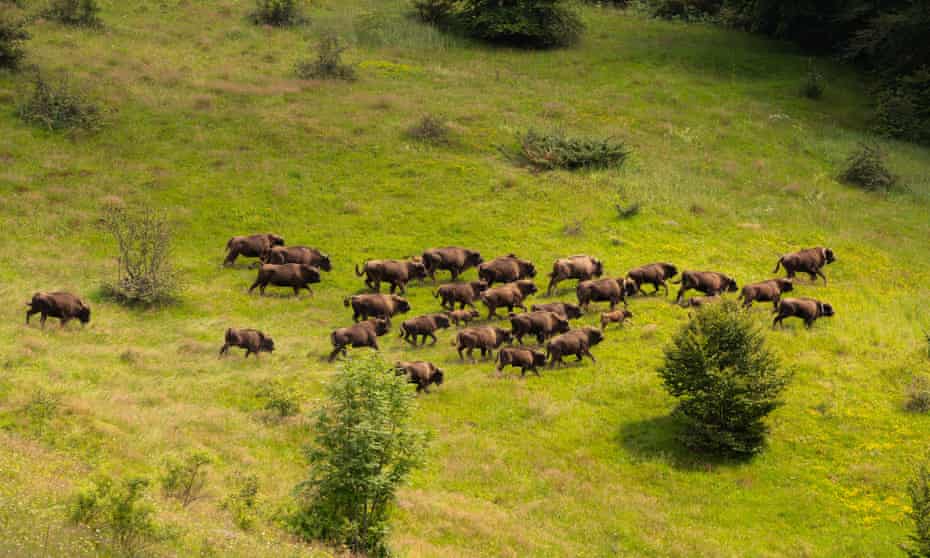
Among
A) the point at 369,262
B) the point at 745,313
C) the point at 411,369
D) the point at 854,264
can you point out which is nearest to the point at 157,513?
the point at 411,369

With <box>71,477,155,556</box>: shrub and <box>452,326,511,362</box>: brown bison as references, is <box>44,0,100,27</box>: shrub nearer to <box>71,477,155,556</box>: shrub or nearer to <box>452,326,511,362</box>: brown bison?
<box>452,326,511,362</box>: brown bison

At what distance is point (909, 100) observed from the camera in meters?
64.8

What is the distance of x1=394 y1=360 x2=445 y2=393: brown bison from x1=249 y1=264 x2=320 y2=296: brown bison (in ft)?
32.1

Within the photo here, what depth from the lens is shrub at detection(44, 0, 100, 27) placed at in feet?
220

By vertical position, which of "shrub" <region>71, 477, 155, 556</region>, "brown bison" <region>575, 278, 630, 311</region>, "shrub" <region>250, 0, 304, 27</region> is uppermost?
"shrub" <region>250, 0, 304, 27</region>

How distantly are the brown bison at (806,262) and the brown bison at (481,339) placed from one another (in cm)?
1468

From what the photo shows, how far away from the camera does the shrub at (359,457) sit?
59.2 feet

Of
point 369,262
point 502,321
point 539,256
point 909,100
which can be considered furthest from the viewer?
point 909,100

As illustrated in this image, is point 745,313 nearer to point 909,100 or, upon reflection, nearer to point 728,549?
point 728,549

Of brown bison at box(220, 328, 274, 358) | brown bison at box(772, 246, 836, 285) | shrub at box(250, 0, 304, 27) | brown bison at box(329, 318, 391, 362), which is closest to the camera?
brown bison at box(220, 328, 274, 358)

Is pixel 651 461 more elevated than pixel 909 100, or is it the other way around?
pixel 909 100

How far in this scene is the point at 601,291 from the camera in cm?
3478

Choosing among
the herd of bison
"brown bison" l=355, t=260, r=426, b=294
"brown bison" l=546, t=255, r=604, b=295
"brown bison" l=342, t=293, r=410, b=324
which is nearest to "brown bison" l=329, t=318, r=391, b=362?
the herd of bison

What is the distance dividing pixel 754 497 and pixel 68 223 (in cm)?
3203
